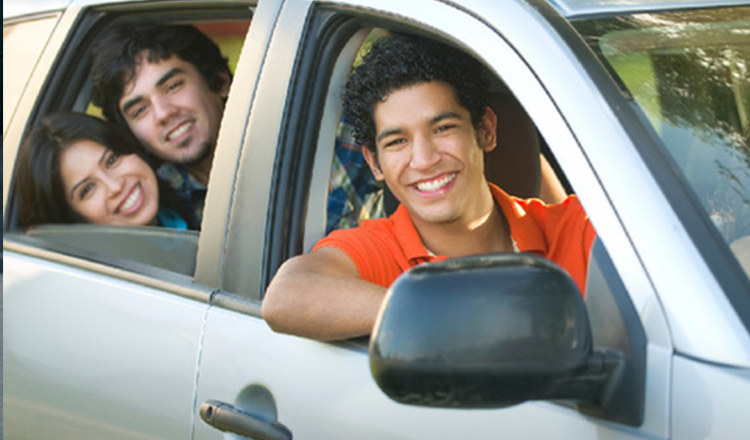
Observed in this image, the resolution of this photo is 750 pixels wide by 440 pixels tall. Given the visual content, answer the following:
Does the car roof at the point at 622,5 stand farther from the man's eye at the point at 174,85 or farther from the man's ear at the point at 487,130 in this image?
the man's eye at the point at 174,85

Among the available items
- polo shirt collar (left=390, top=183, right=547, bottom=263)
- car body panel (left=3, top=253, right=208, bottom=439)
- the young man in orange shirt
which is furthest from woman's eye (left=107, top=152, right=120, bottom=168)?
polo shirt collar (left=390, top=183, right=547, bottom=263)

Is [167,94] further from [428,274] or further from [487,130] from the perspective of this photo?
[428,274]

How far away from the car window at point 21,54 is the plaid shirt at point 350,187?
858 mm

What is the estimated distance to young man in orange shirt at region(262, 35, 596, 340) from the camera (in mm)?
2455

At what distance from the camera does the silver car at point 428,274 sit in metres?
1.45

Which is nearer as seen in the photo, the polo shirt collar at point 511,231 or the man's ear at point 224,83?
the polo shirt collar at point 511,231

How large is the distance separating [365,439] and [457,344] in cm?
51

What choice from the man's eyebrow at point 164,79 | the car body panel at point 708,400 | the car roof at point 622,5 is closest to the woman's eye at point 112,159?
the man's eyebrow at point 164,79

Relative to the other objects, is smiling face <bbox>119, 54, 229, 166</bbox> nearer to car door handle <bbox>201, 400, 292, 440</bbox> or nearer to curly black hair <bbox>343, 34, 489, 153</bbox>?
curly black hair <bbox>343, 34, 489, 153</bbox>

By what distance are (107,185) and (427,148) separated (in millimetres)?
1290

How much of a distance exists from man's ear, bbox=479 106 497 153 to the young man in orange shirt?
0.04 feet

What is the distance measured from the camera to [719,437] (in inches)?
58.4

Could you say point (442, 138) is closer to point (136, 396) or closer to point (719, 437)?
point (136, 396)

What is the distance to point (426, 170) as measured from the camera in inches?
97.3
